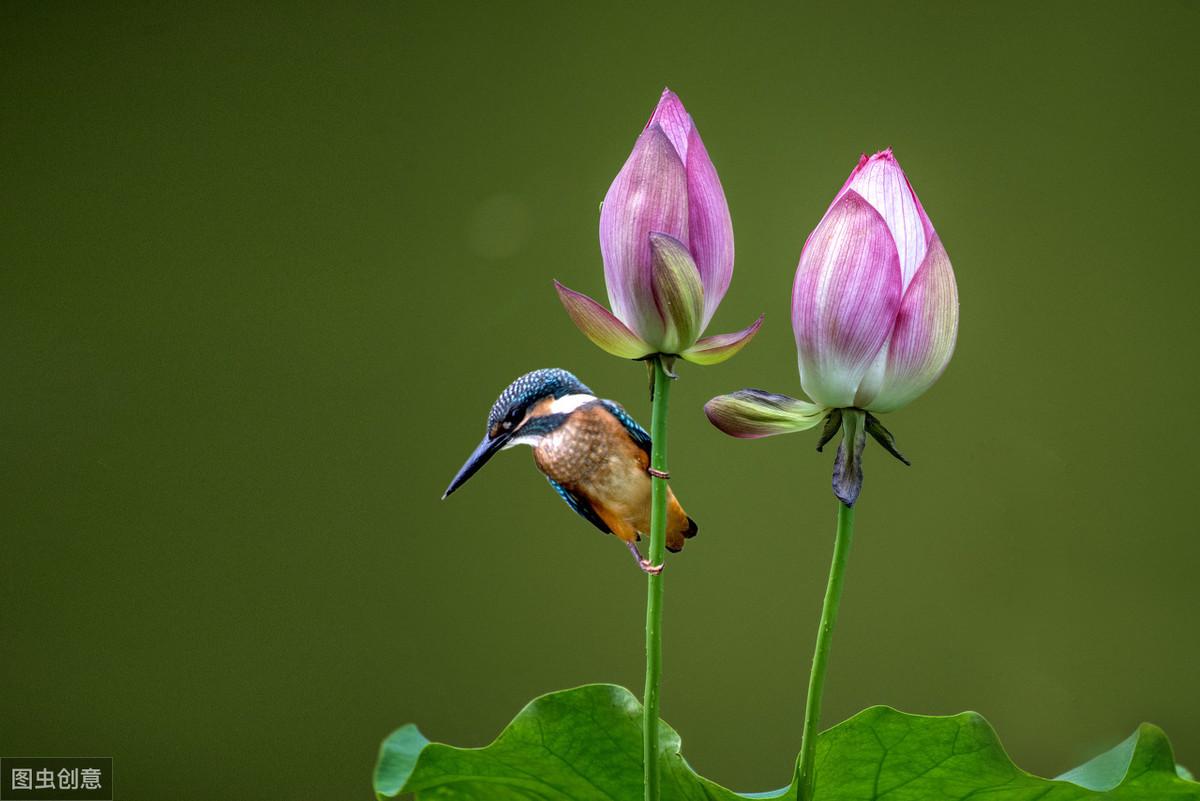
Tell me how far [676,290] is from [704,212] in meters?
0.03

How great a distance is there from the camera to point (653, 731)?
1.17 ft

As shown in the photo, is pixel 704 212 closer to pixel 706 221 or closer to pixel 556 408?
pixel 706 221

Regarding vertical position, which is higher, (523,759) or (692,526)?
(692,526)

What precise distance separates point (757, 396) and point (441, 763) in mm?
208

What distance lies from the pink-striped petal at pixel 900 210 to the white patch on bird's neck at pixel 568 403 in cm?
12

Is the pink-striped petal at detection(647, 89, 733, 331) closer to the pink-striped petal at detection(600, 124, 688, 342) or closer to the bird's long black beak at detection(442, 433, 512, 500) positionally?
the pink-striped petal at detection(600, 124, 688, 342)

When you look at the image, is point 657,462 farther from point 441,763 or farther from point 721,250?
point 441,763

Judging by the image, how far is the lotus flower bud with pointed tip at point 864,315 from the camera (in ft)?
1.15

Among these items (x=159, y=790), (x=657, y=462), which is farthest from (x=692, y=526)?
(x=159, y=790)

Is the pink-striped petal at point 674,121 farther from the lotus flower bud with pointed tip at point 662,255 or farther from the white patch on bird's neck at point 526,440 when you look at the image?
the white patch on bird's neck at point 526,440

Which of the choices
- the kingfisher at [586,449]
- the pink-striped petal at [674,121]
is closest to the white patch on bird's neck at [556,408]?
the kingfisher at [586,449]

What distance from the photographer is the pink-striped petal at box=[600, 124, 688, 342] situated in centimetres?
35

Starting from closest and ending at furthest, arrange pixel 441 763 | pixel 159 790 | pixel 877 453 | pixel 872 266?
pixel 872 266 → pixel 441 763 → pixel 877 453 → pixel 159 790

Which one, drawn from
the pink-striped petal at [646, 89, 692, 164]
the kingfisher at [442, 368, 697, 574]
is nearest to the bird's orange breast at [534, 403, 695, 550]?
the kingfisher at [442, 368, 697, 574]
